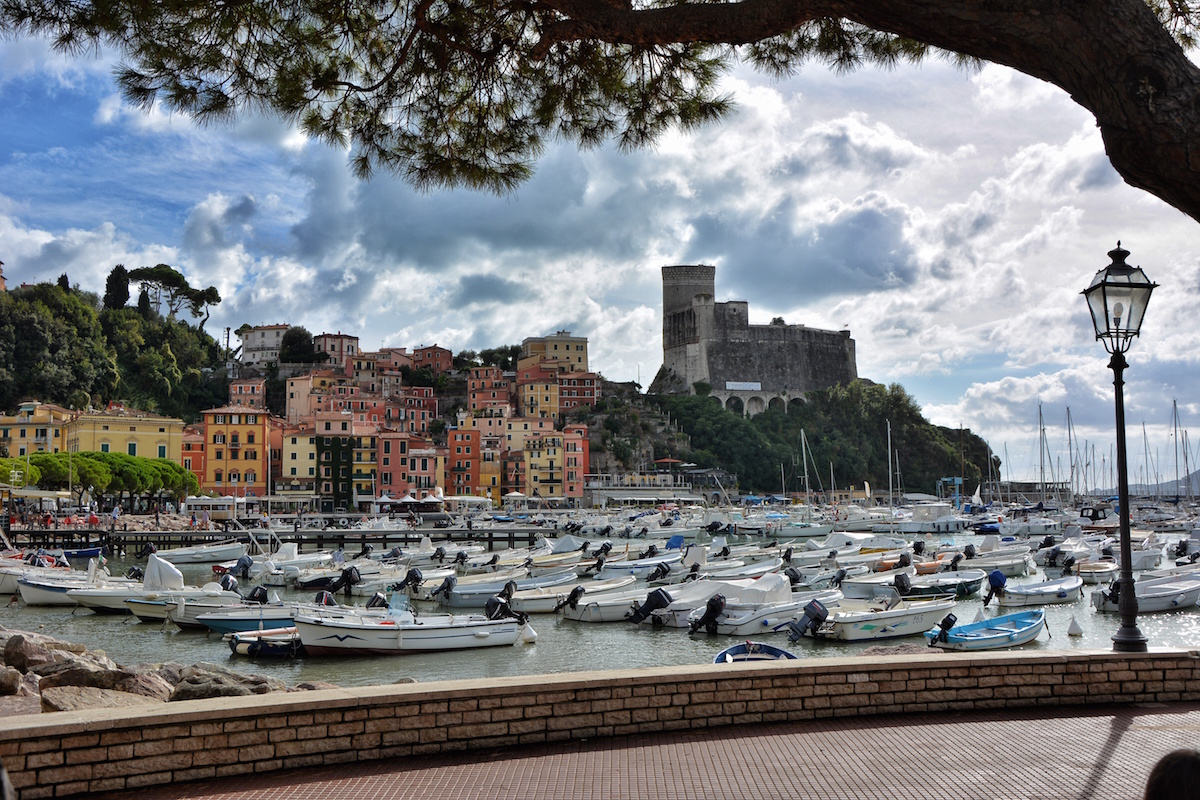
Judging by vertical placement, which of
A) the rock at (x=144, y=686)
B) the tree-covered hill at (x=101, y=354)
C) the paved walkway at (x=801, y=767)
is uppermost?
the tree-covered hill at (x=101, y=354)

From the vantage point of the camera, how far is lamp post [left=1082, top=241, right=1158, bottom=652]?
6281 mm

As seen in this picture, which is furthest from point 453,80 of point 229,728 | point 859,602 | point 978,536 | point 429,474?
point 429,474

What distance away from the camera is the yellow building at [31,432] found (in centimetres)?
5809

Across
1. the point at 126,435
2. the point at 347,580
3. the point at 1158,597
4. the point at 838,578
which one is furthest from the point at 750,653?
the point at 126,435

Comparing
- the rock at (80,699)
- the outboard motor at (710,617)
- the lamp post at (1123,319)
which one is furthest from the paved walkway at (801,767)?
the outboard motor at (710,617)

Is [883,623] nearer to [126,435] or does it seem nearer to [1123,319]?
[1123,319]

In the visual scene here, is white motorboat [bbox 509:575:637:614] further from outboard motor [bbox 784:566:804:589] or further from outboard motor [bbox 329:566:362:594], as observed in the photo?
outboard motor [bbox 329:566:362:594]

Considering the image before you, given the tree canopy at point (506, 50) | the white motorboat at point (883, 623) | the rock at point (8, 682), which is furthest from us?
the white motorboat at point (883, 623)

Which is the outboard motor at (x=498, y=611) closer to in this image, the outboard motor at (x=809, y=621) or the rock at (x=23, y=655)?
the outboard motor at (x=809, y=621)

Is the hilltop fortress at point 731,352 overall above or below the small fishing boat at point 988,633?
above

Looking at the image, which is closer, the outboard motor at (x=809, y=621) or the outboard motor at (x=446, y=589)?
the outboard motor at (x=809, y=621)

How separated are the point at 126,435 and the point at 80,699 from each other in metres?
58.1

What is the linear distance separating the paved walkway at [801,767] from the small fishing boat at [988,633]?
468 inches

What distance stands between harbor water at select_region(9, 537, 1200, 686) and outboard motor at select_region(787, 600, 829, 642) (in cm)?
33
